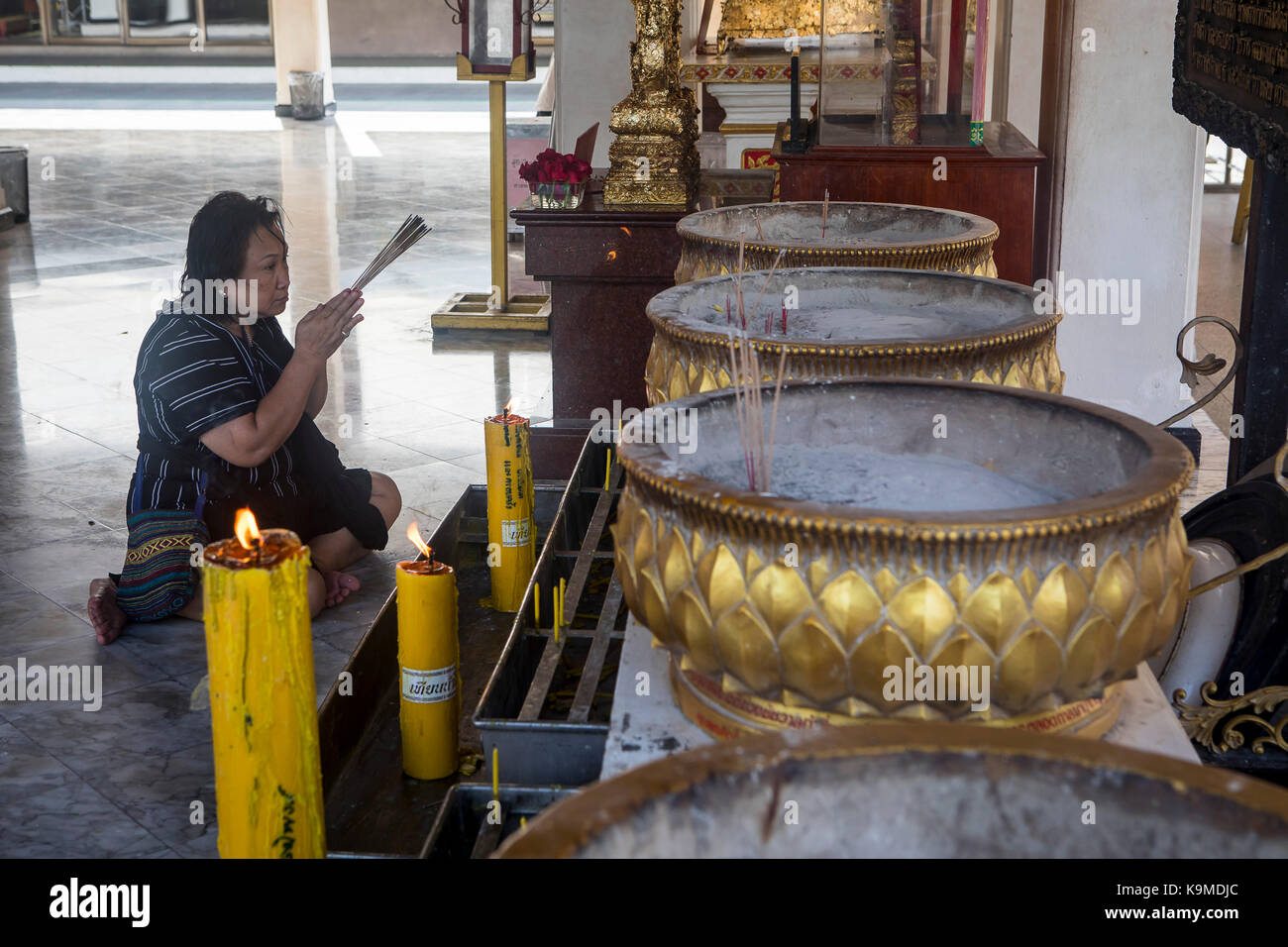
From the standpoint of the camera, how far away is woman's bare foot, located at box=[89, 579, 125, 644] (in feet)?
8.29

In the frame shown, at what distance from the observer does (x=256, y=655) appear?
3.70 ft

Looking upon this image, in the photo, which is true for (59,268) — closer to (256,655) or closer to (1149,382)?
(1149,382)

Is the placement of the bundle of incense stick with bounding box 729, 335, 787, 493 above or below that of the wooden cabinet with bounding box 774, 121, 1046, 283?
below

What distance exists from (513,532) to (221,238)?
709 millimetres

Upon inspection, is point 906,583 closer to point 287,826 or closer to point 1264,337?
point 287,826

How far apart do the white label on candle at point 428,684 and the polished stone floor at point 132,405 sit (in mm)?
356

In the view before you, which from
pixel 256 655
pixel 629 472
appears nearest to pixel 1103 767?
pixel 629 472

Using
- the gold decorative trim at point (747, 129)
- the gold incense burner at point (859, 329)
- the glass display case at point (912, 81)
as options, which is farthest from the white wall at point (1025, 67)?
the gold incense burner at point (859, 329)

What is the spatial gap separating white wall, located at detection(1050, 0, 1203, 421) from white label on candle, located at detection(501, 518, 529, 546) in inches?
62.0

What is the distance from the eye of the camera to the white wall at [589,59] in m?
5.32

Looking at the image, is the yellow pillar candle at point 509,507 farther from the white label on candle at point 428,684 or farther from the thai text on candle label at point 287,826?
the thai text on candle label at point 287,826

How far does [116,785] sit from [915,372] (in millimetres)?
1403
